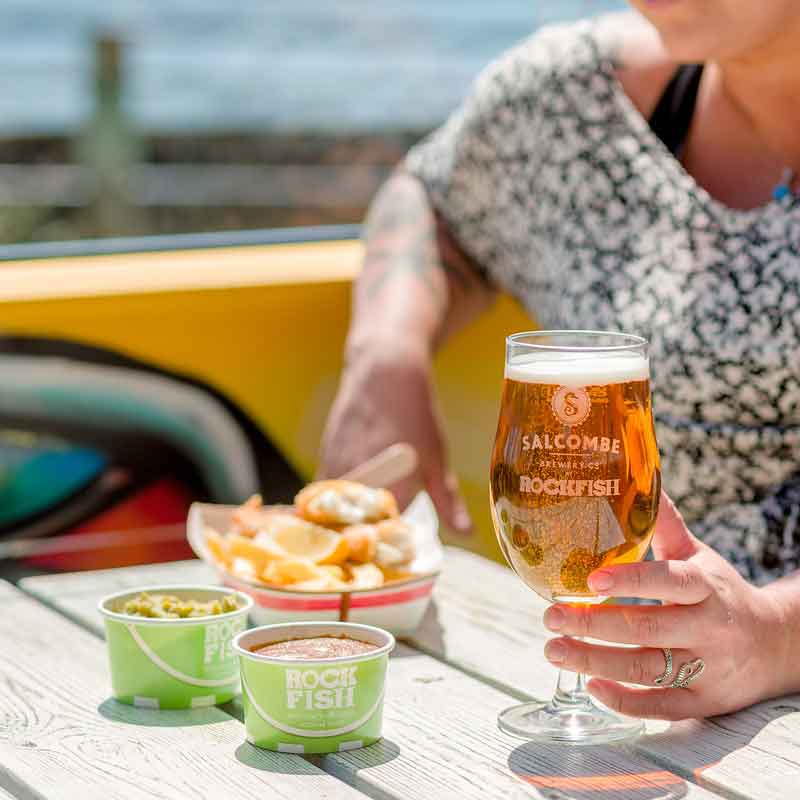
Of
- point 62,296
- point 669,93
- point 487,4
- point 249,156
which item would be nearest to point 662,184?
point 669,93

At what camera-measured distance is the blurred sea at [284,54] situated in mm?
9891

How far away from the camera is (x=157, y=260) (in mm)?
2848

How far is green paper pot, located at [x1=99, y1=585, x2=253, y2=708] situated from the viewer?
137cm

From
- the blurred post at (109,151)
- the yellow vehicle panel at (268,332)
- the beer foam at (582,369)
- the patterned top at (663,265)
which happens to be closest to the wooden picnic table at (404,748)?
the beer foam at (582,369)

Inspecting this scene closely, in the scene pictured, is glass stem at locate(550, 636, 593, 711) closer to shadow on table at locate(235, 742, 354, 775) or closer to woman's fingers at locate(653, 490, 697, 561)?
woman's fingers at locate(653, 490, 697, 561)

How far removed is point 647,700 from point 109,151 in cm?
715

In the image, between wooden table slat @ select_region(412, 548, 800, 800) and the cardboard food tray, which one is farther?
the cardboard food tray

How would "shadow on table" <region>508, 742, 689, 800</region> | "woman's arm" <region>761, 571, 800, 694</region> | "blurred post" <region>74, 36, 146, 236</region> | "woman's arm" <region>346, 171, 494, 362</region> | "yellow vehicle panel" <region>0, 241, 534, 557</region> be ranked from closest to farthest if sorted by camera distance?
"shadow on table" <region>508, 742, 689, 800</region>
"woman's arm" <region>761, 571, 800, 694</region>
"woman's arm" <region>346, 171, 494, 362</region>
"yellow vehicle panel" <region>0, 241, 534, 557</region>
"blurred post" <region>74, 36, 146, 236</region>

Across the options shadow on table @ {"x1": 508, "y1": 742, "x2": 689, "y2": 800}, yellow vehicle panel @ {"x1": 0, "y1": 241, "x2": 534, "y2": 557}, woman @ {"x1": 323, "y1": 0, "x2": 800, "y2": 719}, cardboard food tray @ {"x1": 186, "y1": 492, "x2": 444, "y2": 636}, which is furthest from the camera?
yellow vehicle panel @ {"x1": 0, "y1": 241, "x2": 534, "y2": 557}

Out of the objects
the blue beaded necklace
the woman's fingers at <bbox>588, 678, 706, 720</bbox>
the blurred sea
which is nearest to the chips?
the woman's fingers at <bbox>588, 678, 706, 720</bbox>

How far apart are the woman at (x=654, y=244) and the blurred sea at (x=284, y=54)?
741 cm

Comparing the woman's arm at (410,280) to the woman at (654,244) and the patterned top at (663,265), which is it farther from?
the patterned top at (663,265)

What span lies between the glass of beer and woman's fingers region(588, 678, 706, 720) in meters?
0.02

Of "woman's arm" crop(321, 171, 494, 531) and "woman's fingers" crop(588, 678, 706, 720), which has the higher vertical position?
"woman's arm" crop(321, 171, 494, 531)
